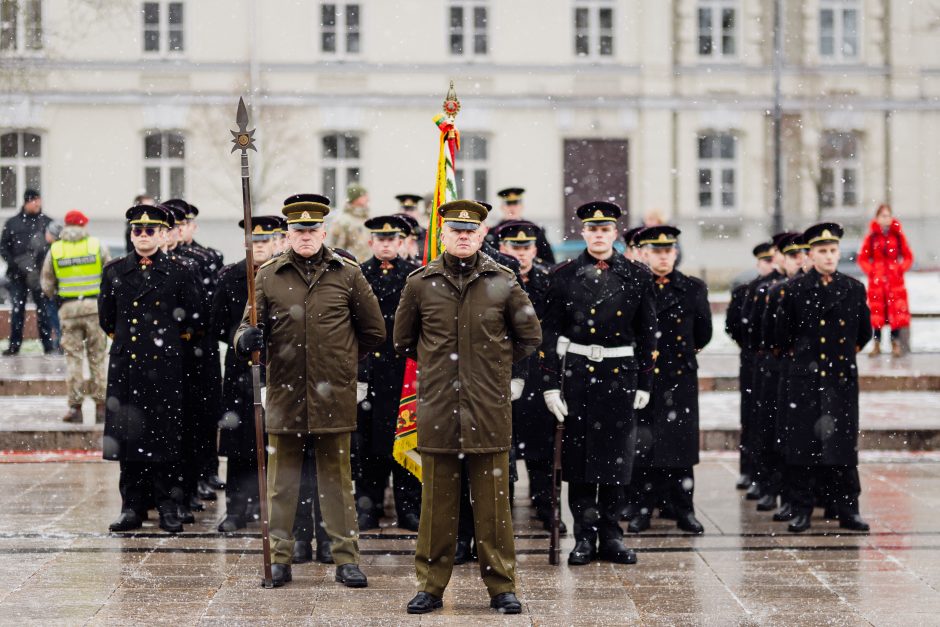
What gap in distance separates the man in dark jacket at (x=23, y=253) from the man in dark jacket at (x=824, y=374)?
10.9 m

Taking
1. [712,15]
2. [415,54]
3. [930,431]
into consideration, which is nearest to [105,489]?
[930,431]

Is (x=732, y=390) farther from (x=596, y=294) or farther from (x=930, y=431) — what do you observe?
(x=596, y=294)

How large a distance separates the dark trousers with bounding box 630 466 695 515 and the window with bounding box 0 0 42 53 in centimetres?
2268

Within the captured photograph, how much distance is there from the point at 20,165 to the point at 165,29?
4.32 m

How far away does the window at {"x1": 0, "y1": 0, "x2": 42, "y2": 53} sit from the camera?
2930 cm

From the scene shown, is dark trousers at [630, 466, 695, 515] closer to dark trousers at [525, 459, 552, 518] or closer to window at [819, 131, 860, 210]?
dark trousers at [525, 459, 552, 518]

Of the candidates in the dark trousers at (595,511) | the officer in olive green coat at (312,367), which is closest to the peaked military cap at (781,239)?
the dark trousers at (595,511)

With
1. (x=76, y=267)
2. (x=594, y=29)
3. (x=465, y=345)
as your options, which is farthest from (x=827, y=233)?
(x=594, y=29)

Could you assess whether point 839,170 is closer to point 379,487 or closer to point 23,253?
point 23,253

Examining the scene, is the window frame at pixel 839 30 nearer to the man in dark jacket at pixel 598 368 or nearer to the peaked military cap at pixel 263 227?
the peaked military cap at pixel 263 227

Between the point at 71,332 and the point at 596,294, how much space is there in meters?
6.73

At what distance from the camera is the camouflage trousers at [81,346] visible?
44.1 feet

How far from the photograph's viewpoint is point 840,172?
33.6 metres

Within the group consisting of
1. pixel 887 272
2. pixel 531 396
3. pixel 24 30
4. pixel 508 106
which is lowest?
pixel 531 396
